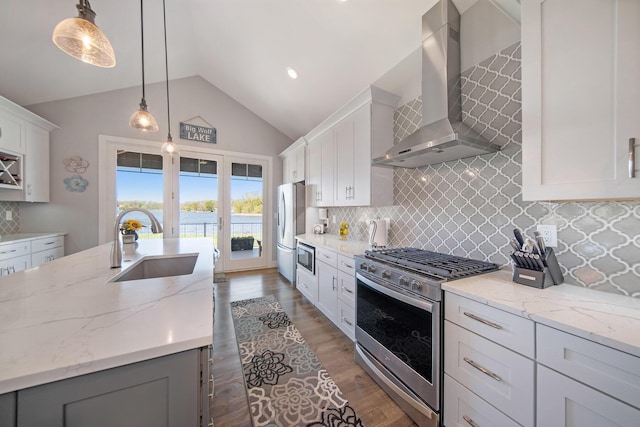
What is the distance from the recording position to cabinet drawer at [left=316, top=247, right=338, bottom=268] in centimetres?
251

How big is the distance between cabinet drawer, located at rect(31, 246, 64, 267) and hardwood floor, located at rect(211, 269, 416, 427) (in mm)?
2228

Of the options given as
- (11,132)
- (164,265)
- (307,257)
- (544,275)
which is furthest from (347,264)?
(11,132)

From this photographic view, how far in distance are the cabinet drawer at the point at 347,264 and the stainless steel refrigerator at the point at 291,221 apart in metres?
1.62

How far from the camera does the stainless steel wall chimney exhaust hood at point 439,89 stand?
5.65 ft

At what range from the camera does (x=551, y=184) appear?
1.16 metres

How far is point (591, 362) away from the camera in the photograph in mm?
860

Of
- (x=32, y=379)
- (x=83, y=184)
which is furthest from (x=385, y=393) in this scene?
(x=83, y=184)

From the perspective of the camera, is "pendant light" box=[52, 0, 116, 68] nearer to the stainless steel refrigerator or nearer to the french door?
the stainless steel refrigerator

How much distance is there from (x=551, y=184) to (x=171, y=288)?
196 cm

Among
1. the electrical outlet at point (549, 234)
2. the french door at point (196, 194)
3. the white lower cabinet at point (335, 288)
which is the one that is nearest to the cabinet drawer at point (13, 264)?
the french door at point (196, 194)

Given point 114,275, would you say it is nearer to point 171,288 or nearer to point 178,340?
point 171,288

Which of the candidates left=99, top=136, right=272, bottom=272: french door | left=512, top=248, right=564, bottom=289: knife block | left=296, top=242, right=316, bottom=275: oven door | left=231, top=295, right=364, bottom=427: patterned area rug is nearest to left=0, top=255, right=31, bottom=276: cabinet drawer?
left=99, top=136, right=272, bottom=272: french door

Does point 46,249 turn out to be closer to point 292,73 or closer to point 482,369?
point 292,73

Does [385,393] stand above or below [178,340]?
below
